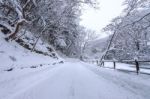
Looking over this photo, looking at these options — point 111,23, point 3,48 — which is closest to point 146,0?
point 111,23

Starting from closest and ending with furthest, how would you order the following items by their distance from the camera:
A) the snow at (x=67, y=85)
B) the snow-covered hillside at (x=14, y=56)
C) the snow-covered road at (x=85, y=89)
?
the snow-covered road at (x=85, y=89), the snow at (x=67, y=85), the snow-covered hillside at (x=14, y=56)

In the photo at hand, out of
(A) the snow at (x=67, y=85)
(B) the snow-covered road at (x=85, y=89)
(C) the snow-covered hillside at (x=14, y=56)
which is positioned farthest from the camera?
(C) the snow-covered hillside at (x=14, y=56)

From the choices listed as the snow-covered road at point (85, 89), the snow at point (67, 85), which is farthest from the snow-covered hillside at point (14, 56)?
the snow-covered road at point (85, 89)

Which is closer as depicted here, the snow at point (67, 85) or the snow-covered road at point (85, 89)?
the snow-covered road at point (85, 89)

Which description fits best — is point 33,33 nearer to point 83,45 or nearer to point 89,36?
point 89,36

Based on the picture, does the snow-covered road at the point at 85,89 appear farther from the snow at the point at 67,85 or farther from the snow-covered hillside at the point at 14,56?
the snow-covered hillside at the point at 14,56

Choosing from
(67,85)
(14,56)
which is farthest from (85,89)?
(14,56)

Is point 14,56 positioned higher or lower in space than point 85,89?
higher

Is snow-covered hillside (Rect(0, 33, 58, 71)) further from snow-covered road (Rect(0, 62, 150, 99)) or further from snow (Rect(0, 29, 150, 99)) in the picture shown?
snow-covered road (Rect(0, 62, 150, 99))

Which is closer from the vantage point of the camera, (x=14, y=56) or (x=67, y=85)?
(x=67, y=85)

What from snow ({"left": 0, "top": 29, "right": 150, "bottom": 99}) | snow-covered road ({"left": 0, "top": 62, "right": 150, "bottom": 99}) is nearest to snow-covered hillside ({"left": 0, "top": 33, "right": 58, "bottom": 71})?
snow ({"left": 0, "top": 29, "right": 150, "bottom": 99})

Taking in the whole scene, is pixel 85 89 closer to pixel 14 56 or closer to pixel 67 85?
pixel 67 85

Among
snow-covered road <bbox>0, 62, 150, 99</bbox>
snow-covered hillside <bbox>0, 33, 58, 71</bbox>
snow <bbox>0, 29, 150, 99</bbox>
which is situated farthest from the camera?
snow-covered hillside <bbox>0, 33, 58, 71</bbox>

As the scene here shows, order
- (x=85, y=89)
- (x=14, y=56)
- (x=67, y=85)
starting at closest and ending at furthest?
(x=85, y=89), (x=67, y=85), (x=14, y=56)
